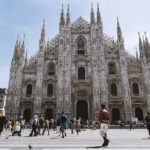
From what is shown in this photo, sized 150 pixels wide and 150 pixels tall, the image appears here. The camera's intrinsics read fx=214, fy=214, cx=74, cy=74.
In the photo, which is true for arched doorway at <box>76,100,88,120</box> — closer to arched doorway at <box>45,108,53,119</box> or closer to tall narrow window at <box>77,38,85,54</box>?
arched doorway at <box>45,108,53,119</box>

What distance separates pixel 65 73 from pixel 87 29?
8.75 m

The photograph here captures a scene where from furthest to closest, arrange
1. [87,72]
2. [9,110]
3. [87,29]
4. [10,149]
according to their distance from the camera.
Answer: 1. [87,29]
2. [87,72]
3. [9,110]
4. [10,149]

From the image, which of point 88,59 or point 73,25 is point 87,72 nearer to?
point 88,59

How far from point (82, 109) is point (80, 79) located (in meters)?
4.47

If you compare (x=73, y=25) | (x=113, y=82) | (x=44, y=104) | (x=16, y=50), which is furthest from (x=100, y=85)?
(x=16, y=50)

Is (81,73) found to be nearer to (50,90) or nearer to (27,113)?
(50,90)

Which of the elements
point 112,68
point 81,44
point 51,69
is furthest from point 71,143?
point 81,44

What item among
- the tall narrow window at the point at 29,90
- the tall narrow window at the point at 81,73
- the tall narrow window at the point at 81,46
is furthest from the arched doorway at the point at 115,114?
the tall narrow window at the point at 29,90

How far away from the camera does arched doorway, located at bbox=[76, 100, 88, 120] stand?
3122cm

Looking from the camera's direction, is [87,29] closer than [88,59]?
No

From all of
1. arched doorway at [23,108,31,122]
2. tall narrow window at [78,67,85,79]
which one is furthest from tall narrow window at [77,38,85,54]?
arched doorway at [23,108,31,122]

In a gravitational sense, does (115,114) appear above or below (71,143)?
above

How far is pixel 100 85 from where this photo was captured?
31172 millimetres

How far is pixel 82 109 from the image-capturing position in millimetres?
31438
